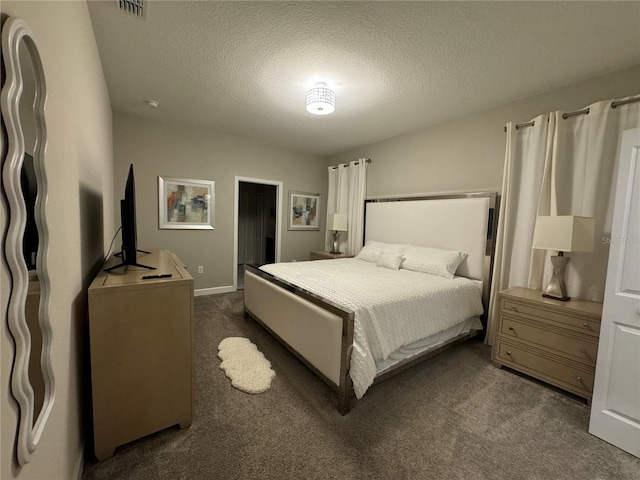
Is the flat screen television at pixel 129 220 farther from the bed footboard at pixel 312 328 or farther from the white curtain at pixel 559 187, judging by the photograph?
the white curtain at pixel 559 187

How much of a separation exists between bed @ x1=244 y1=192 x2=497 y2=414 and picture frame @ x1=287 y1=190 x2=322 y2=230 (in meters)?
1.61

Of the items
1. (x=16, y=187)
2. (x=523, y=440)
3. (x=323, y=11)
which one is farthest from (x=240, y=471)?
(x=323, y=11)

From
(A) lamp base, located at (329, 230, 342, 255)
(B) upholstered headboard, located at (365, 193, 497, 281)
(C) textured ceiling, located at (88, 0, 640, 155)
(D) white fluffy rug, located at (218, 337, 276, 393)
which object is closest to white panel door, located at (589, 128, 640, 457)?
(C) textured ceiling, located at (88, 0, 640, 155)

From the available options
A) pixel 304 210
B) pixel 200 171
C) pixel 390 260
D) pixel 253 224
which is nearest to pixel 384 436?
pixel 390 260

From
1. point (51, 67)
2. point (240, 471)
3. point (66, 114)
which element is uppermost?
point (51, 67)

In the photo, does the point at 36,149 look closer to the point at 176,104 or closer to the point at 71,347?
the point at 71,347

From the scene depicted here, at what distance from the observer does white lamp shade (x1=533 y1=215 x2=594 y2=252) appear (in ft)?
6.58

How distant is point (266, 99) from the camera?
2.88 metres

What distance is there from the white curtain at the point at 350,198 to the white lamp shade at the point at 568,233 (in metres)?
2.58

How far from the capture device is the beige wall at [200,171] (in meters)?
3.50

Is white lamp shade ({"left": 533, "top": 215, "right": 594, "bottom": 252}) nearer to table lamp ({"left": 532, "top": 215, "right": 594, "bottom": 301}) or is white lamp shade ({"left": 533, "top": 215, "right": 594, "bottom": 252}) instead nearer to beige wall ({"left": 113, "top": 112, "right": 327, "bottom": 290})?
table lamp ({"left": 532, "top": 215, "right": 594, "bottom": 301})

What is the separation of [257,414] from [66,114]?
1918mm

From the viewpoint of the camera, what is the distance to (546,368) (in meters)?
2.11

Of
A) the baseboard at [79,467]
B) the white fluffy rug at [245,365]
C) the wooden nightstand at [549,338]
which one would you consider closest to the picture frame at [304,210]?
the white fluffy rug at [245,365]
